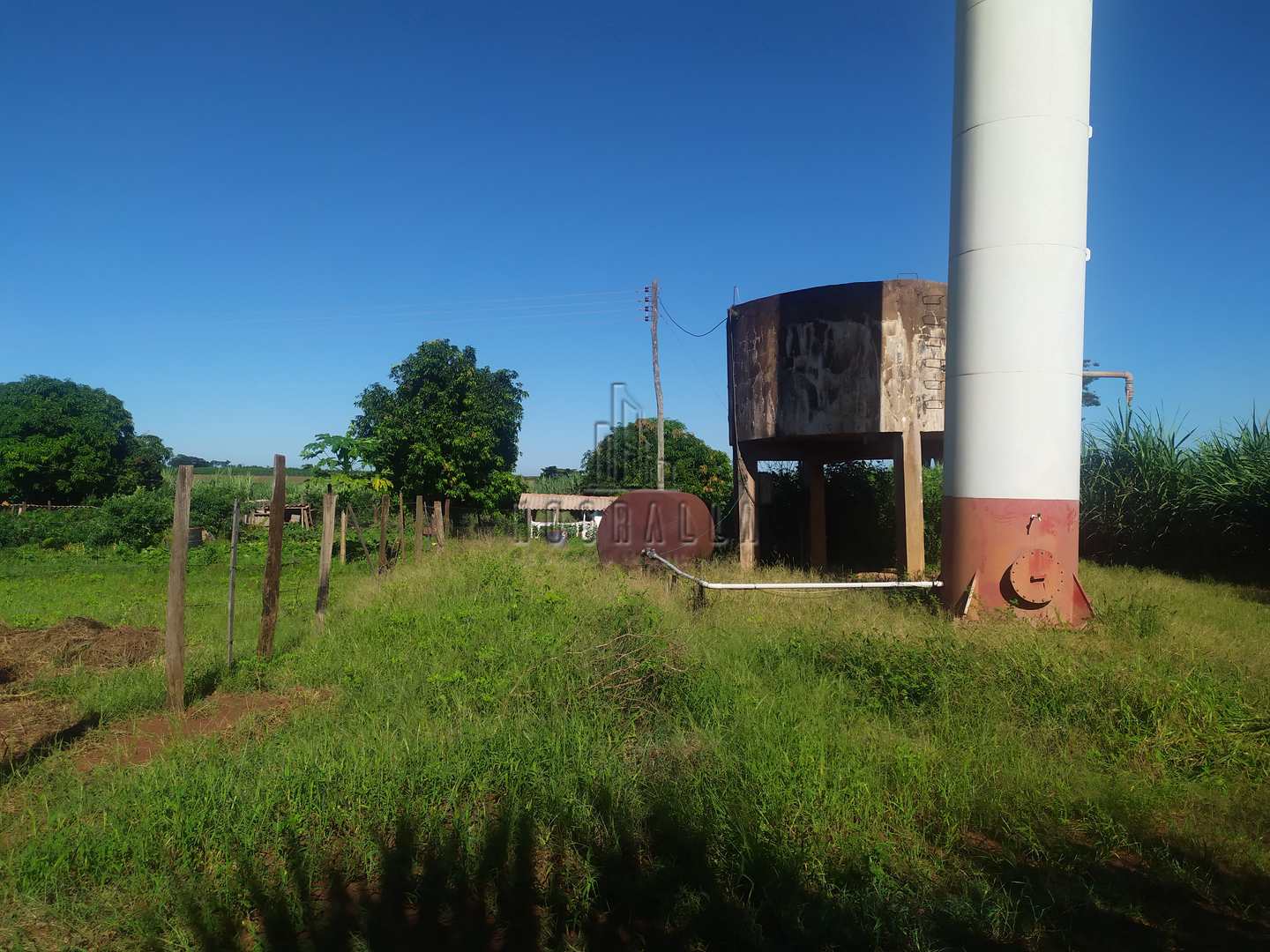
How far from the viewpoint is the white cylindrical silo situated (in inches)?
268

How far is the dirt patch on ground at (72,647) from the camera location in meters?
6.61

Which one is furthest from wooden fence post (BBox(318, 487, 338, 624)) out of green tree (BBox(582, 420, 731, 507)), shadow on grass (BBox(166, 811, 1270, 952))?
green tree (BBox(582, 420, 731, 507))

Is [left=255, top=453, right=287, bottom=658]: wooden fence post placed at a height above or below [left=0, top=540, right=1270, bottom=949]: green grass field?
above

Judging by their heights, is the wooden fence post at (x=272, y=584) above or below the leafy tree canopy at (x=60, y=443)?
below

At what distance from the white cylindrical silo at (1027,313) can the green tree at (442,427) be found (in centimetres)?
1492

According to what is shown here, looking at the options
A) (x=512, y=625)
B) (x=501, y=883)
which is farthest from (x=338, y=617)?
(x=501, y=883)

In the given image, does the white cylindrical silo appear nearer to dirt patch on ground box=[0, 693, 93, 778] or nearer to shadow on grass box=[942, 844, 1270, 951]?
shadow on grass box=[942, 844, 1270, 951]

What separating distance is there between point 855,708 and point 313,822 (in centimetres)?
311

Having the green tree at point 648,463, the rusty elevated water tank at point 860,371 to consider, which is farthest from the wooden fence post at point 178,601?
the green tree at point 648,463

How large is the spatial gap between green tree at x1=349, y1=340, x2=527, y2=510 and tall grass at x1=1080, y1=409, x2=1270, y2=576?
13.9 m

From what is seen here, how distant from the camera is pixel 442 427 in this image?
19.9 metres

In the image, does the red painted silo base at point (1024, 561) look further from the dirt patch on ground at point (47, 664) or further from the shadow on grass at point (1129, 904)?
the dirt patch on ground at point (47, 664)

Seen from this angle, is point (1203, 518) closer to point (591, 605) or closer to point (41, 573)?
point (591, 605)

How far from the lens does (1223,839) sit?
3350 millimetres
